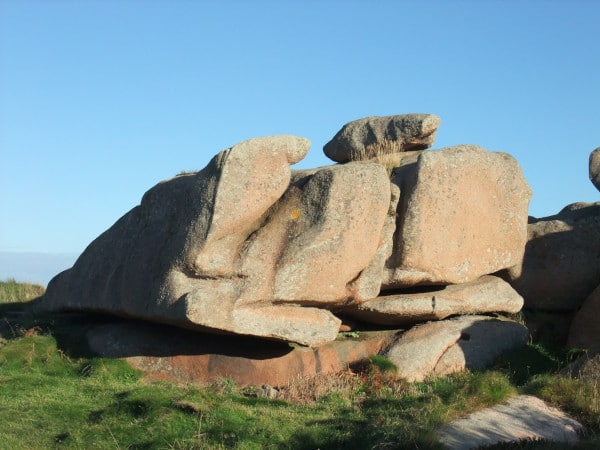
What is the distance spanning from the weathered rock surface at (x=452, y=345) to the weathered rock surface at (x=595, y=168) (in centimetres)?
471

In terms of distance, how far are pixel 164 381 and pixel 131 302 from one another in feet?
5.76

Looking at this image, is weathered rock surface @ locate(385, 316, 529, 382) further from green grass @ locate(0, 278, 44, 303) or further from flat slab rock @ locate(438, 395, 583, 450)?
green grass @ locate(0, 278, 44, 303)

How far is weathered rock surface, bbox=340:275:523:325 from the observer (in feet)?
57.5

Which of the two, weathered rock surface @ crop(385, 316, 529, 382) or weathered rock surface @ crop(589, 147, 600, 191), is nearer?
weathered rock surface @ crop(385, 316, 529, 382)

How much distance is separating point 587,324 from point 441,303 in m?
3.73

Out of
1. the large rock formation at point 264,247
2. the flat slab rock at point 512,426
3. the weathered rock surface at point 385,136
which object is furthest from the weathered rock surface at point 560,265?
the flat slab rock at point 512,426

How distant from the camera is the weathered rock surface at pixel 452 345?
1680 centimetres

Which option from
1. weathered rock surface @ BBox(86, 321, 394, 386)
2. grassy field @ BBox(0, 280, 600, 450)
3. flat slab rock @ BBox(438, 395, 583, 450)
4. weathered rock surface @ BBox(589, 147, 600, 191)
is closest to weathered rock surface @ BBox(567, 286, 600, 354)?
grassy field @ BBox(0, 280, 600, 450)

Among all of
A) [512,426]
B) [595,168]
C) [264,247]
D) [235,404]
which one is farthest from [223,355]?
[595,168]

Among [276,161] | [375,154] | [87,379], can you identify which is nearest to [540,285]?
[375,154]

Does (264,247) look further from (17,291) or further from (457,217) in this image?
(17,291)

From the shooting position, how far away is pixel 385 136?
20.2 metres

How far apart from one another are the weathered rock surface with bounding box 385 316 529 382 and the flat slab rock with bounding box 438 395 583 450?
9.72 ft

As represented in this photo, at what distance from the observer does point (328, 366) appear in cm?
1689
